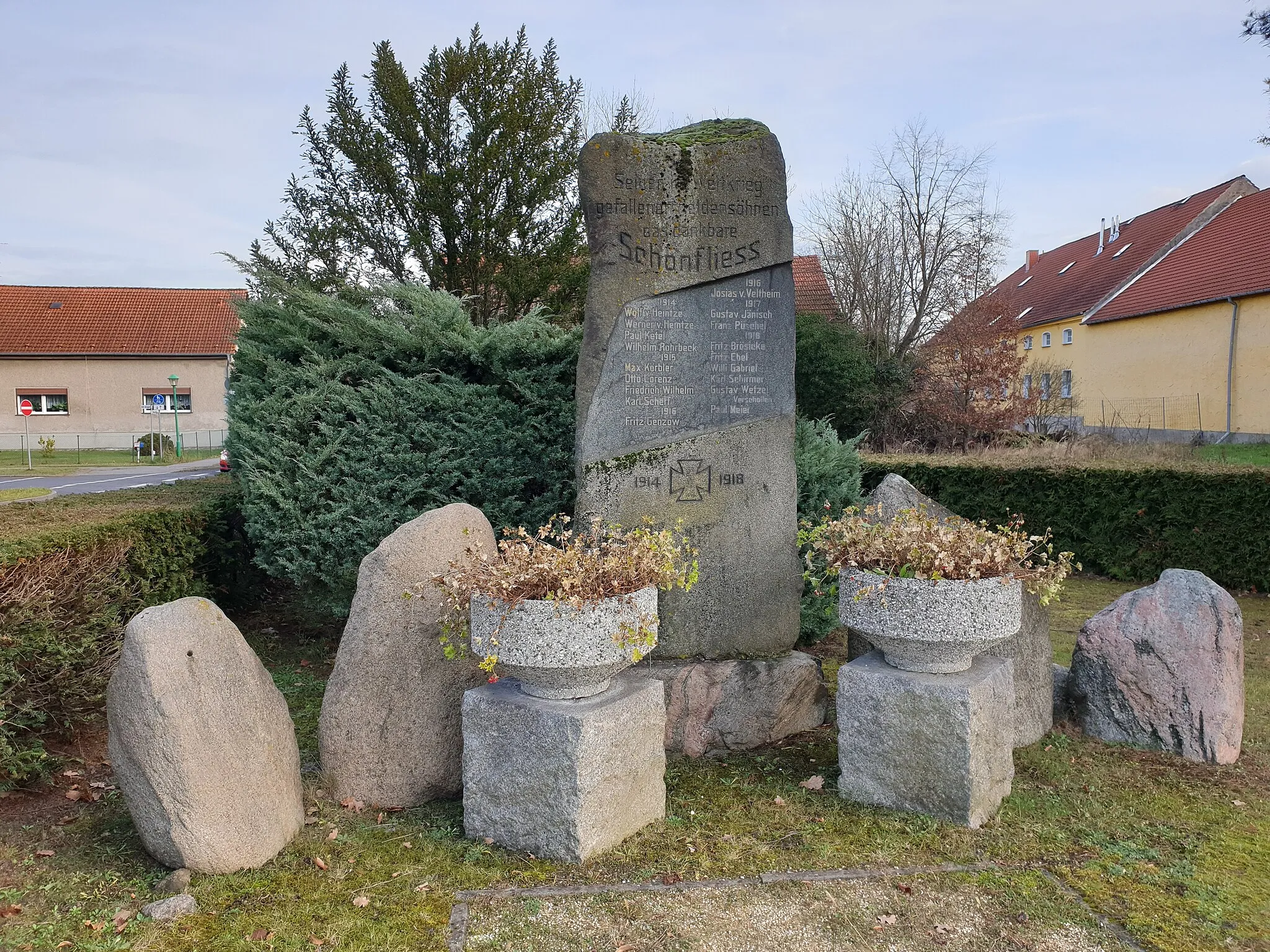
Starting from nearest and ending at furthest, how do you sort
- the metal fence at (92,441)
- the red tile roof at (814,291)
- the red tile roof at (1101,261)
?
the red tile roof at (814,291) < the red tile roof at (1101,261) < the metal fence at (92,441)

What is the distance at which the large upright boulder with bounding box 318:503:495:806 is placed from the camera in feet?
12.9

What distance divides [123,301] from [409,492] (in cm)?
3168

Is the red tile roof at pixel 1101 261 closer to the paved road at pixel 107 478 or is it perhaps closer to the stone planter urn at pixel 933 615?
the paved road at pixel 107 478

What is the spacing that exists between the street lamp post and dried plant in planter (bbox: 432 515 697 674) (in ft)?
92.2

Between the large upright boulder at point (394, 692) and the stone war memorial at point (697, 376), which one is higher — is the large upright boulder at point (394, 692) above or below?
below

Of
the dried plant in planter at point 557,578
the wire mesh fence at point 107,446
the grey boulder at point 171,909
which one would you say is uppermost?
the dried plant in planter at point 557,578

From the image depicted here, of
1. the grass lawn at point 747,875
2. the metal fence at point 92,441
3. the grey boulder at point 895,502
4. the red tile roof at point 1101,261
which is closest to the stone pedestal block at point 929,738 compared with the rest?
the grass lawn at point 747,875

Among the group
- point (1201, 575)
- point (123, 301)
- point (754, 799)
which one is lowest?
point (754, 799)

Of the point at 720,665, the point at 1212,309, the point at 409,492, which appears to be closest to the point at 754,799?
the point at 720,665

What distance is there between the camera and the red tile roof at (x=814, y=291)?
21141mm

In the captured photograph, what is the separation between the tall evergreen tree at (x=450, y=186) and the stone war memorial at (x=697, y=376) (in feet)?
27.0

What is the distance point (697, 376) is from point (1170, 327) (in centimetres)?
2386

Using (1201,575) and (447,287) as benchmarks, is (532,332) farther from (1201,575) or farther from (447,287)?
(447,287)

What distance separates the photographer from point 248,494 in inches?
246
